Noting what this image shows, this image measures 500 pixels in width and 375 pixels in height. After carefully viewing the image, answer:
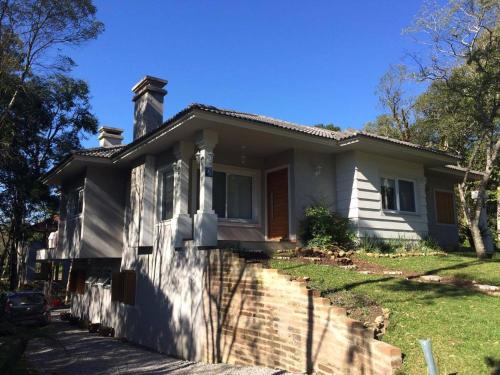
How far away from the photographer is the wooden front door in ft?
42.8

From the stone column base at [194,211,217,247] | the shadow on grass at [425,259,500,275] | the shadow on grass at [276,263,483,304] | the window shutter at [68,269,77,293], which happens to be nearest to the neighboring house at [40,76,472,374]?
the stone column base at [194,211,217,247]

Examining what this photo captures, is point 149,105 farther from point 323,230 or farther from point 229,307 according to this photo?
point 229,307

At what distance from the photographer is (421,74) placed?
48.3ft

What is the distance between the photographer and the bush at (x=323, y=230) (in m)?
12.1

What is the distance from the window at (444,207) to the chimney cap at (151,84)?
11.4 m

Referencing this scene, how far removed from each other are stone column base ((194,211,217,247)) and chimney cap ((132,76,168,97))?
7749 mm

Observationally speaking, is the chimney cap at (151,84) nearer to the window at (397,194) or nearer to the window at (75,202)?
the window at (75,202)

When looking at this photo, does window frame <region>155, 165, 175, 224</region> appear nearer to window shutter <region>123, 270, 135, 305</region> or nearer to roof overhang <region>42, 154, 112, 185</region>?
window shutter <region>123, 270, 135, 305</region>

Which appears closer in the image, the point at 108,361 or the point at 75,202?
the point at 108,361

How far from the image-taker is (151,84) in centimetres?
1627

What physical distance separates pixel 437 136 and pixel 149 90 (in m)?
19.4

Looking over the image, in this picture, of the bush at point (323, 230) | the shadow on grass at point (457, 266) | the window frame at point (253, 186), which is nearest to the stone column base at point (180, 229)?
the window frame at point (253, 186)

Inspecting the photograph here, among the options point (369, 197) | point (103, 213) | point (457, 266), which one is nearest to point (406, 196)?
point (369, 197)

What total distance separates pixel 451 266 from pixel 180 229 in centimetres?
678
